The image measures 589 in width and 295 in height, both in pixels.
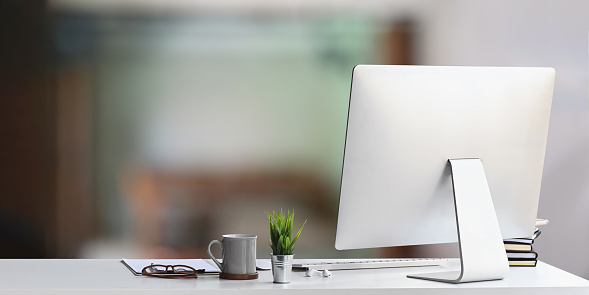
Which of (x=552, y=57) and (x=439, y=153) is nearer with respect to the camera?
(x=439, y=153)

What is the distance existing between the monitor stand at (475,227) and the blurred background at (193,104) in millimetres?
1353

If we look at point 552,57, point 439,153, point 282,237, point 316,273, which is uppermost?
point 552,57

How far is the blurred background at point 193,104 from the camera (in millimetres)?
2732

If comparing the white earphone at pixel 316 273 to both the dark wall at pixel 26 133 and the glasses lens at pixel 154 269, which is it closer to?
the glasses lens at pixel 154 269

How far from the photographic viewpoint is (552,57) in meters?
2.95

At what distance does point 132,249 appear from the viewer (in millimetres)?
2785

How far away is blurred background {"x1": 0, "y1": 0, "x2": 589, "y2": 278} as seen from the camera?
108 inches

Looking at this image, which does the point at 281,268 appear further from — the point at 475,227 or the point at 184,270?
the point at 475,227

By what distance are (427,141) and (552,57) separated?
173 centimetres

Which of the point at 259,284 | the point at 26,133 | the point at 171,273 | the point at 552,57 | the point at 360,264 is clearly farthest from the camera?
the point at 552,57

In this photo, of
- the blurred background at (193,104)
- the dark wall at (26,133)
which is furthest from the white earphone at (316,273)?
the dark wall at (26,133)

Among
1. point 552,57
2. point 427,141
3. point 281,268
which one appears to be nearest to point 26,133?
point 281,268

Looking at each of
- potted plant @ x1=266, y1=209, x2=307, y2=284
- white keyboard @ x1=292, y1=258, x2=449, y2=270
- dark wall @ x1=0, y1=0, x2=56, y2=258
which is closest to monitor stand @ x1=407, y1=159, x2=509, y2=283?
white keyboard @ x1=292, y1=258, x2=449, y2=270

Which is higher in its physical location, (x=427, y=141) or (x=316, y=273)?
(x=427, y=141)
